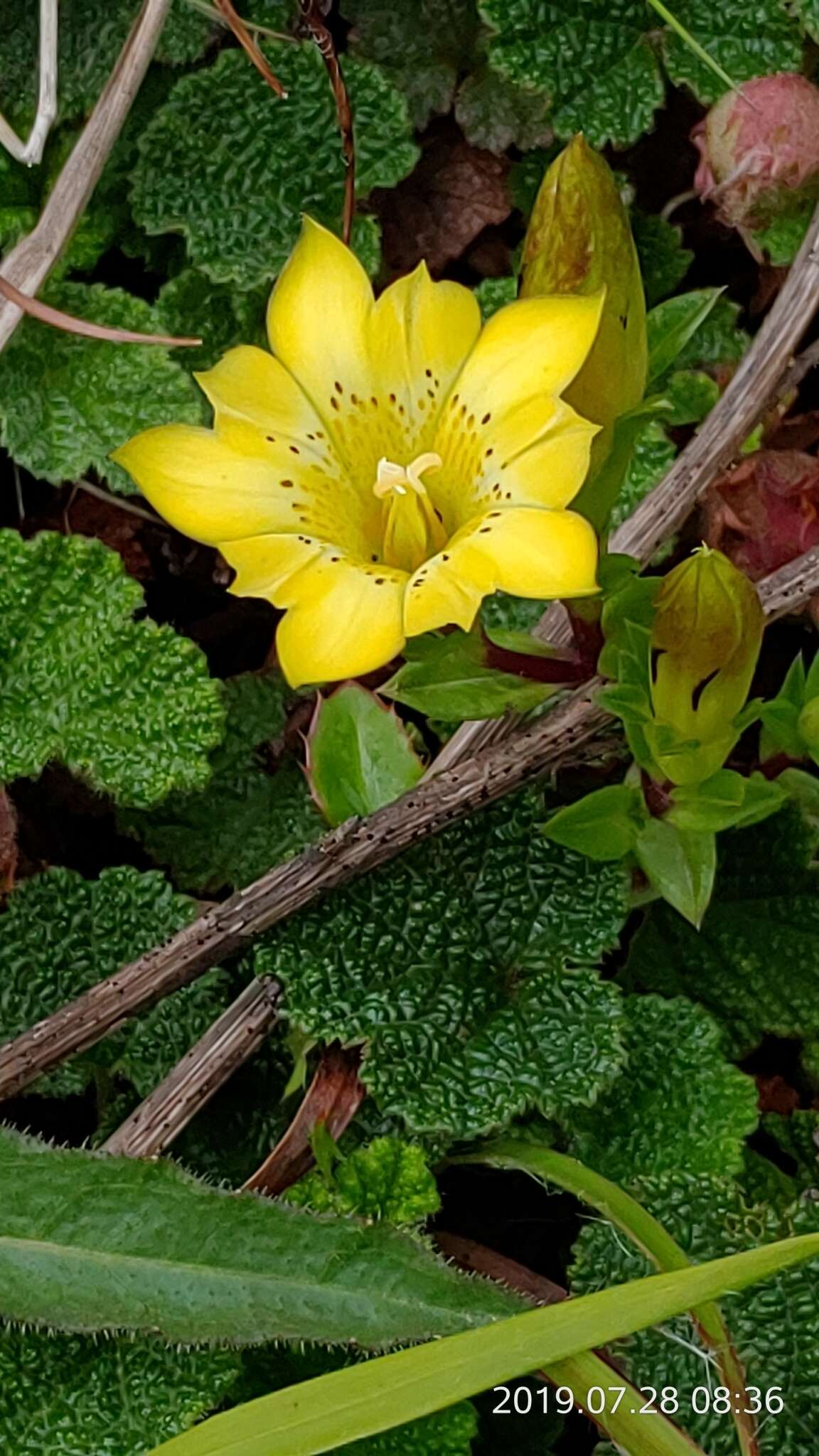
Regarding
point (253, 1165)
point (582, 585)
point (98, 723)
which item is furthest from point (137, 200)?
point (253, 1165)

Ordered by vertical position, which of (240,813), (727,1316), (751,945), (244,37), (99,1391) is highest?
(244,37)

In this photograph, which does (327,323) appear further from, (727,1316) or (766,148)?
(727,1316)

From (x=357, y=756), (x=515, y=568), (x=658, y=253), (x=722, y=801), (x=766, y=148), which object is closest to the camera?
(x=515, y=568)

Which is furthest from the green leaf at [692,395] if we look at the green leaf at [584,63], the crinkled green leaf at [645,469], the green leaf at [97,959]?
the green leaf at [97,959]

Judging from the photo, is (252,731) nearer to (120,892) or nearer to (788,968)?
(120,892)

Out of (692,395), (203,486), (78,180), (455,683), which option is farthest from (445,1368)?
(78,180)

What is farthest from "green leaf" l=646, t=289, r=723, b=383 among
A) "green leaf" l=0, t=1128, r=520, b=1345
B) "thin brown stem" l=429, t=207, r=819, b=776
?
"green leaf" l=0, t=1128, r=520, b=1345

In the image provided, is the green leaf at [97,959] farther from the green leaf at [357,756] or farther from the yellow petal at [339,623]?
the yellow petal at [339,623]
